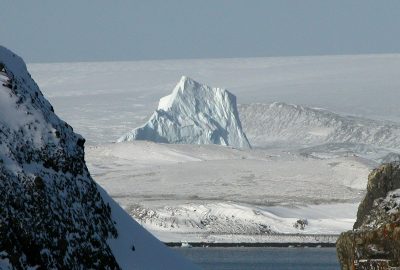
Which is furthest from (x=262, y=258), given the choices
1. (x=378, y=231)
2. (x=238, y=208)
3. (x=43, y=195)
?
(x=43, y=195)

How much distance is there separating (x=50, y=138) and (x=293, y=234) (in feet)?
515

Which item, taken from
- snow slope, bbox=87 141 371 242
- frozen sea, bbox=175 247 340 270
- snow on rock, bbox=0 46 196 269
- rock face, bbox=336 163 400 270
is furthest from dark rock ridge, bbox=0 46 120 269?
snow slope, bbox=87 141 371 242

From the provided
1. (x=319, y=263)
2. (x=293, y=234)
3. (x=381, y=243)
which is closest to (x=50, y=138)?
(x=381, y=243)

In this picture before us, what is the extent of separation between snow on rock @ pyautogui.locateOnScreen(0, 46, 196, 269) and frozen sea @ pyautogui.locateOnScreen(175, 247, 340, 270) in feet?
276

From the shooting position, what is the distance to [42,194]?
17.0 m

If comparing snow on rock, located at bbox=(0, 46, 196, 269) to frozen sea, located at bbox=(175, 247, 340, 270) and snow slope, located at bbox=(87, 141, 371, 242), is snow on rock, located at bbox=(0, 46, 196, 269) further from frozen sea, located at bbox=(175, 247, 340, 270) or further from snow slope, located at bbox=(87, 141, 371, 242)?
snow slope, located at bbox=(87, 141, 371, 242)

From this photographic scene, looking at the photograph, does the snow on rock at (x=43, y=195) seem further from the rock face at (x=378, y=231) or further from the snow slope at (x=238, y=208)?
the snow slope at (x=238, y=208)

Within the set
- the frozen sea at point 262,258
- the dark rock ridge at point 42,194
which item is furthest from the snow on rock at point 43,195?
the frozen sea at point 262,258

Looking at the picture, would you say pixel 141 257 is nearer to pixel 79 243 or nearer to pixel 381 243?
pixel 79 243

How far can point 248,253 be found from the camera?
14450 cm

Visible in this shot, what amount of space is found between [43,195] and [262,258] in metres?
115

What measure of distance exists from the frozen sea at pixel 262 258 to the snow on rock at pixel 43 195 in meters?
84.1

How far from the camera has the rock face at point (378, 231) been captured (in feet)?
92.8

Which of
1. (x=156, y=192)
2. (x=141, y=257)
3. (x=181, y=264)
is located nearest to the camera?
(x=141, y=257)
